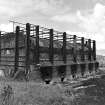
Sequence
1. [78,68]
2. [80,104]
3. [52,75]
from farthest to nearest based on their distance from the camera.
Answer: [78,68]
[52,75]
[80,104]

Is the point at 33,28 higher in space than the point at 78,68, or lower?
higher

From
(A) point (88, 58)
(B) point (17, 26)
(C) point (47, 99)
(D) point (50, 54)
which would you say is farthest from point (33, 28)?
(A) point (88, 58)

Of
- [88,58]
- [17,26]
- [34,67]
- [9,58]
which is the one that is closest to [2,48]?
[9,58]

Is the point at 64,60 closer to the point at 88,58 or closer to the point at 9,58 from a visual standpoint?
the point at 9,58

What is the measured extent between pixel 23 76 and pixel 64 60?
4684mm

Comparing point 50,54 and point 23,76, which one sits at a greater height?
point 50,54

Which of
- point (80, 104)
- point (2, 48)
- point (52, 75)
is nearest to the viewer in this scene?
point (80, 104)

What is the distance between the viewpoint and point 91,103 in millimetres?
8336

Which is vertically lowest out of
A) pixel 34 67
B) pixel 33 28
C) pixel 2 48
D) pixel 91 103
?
pixel 91 103

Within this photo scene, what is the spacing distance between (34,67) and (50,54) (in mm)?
2237

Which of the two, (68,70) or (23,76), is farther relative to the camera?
(68,70)

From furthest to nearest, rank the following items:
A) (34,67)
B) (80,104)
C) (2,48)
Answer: (2,48)
(34,67)
(80,104)

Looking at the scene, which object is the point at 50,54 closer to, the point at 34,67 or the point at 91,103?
the point at 34,67

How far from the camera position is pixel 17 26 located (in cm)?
1334
